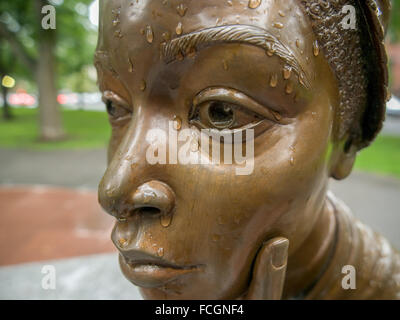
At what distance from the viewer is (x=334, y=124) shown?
1.35 meters

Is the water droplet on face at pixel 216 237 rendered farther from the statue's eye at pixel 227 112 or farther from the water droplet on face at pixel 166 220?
the statue's eye at pixel 227 112

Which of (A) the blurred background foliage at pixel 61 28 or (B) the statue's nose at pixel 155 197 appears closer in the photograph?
(B) the statue's nose at pixel 155 197

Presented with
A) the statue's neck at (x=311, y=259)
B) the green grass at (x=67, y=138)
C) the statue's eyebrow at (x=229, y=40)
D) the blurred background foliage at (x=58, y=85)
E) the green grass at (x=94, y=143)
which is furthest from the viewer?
the green grass at (x=67, y=138)

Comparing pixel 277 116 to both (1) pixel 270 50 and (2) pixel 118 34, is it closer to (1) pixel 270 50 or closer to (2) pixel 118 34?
(1) pixel 270 50

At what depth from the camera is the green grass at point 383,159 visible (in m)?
8.84

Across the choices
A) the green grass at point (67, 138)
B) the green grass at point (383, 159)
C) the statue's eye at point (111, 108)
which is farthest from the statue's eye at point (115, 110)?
the green grass at point (67, 138)

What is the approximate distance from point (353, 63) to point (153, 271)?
3.48 feet

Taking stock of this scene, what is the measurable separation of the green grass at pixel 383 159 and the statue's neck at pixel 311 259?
23.8 ft

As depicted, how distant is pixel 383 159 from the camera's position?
9.98m

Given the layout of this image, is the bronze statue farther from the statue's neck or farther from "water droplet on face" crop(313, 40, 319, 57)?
the statue's neck

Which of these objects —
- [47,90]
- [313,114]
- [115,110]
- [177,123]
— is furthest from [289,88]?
[47,90]

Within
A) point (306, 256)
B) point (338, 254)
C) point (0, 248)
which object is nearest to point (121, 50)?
point (306, 256)

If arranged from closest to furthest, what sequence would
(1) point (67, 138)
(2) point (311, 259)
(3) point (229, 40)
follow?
(3) point (229, 40)
(2) point (311, 259)
(1) point (67, 138)

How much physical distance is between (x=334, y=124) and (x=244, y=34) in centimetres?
53
